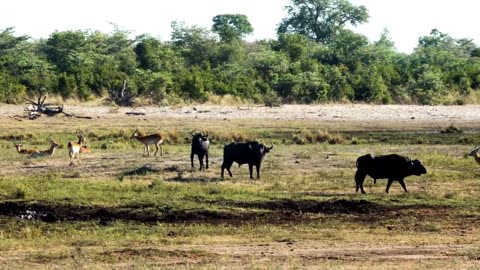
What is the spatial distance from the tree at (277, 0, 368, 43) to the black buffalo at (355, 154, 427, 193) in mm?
65785

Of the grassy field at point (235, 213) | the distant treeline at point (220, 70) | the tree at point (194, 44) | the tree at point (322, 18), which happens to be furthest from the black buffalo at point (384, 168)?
the tree at point (322, 18)

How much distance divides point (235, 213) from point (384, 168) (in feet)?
13.8

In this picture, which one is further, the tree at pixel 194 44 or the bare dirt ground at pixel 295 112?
the tree at pixel 194 44

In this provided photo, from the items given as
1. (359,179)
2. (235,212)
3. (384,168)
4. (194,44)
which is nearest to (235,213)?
(235,212)

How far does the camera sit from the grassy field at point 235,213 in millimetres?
15914

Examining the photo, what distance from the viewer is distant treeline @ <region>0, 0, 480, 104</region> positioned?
53.1 meters

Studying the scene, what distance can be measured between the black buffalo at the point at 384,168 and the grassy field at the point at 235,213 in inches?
16.3

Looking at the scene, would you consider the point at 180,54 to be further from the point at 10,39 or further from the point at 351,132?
the point at 351,132

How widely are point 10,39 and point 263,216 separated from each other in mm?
50682

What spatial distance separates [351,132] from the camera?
1565 inches

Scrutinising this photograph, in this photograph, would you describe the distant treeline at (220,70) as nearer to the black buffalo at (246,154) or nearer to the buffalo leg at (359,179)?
the black buffalo at (246,154)

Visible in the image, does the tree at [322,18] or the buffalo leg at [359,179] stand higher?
the tree at [322,18]

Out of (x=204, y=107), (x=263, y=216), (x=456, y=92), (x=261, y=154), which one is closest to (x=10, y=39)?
(x=204, y=107)

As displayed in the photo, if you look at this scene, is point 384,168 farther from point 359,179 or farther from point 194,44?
point 194,44
